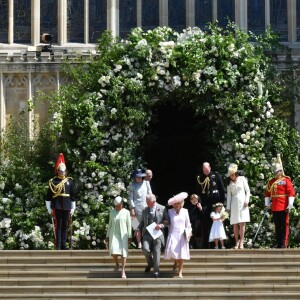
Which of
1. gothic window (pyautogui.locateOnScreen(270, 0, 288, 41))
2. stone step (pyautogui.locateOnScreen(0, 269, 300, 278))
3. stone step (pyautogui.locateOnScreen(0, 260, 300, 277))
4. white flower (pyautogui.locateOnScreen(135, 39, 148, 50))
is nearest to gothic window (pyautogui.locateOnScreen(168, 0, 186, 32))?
gothic window (pyautogui.locateOnScreen(270, 0, 288, 41))

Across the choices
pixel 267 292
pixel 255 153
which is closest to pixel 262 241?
pixel 255 153

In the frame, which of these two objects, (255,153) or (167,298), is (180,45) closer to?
(255,153)

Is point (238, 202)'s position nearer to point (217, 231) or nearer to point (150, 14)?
point (217, 231)

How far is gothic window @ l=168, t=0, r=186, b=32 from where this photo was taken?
3012cm

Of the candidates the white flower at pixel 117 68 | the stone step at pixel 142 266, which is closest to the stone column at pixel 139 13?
the white flower at pixel 117 68

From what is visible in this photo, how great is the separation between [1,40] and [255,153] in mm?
7506

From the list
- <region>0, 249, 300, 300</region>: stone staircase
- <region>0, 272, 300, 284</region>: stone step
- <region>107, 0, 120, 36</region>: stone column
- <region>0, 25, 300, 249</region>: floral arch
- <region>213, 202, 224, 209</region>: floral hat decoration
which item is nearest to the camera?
<region>0, 249, 300, 300</region>: stone staircase

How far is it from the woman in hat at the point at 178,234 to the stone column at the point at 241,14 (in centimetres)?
822

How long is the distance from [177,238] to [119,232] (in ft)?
3.76

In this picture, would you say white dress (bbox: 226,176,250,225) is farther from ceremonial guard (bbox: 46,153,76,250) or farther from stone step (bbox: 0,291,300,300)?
ceremonial guard (bbox: 46,153,76,250)

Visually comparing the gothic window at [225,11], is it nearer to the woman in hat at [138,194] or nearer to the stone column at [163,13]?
the stone column at [163,13]

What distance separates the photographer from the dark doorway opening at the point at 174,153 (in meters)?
30.1

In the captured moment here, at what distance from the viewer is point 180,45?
27734mm

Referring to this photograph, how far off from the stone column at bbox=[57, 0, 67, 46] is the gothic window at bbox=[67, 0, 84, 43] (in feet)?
0.52
